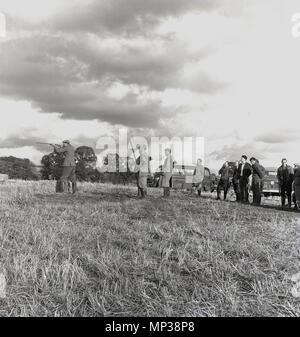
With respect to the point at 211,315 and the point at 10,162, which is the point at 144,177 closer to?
the point at 211,315

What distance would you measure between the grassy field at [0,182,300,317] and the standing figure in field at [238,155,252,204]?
7308 mm

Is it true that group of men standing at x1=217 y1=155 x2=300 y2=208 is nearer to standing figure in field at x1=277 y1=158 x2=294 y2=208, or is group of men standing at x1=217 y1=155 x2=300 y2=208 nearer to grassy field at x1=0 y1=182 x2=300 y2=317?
standing figure in field at x1=277 y1=158 x2=294 y2=208

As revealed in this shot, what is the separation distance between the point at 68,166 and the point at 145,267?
9806 millimetres

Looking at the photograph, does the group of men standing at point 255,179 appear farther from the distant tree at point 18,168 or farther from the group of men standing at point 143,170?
the distant tree at point 18,168

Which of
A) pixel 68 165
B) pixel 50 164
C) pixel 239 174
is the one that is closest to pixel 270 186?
pixel 239 174

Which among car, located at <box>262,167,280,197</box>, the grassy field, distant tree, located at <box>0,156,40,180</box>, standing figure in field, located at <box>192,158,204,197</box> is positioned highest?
distant tree, located at <box>0,156,40,180</box>

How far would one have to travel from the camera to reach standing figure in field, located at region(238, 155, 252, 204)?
1495 centimetres

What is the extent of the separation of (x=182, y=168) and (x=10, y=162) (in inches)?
2731

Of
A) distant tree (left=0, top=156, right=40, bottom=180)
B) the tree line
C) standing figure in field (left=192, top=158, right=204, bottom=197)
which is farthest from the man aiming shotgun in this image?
distant tree (left=0, top=156, right=40, bottom=180)

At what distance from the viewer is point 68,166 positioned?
46.4 ft

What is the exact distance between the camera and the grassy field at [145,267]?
150 inches

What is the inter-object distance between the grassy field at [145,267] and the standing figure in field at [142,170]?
605 cm

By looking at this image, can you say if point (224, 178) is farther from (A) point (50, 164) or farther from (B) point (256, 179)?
(A) point (50, 164)
